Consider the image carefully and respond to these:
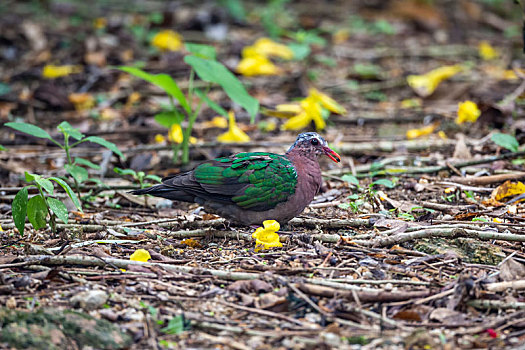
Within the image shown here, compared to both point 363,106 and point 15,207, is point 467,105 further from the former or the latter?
point 15,207

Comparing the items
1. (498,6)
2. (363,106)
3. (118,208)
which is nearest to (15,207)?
(118,208)

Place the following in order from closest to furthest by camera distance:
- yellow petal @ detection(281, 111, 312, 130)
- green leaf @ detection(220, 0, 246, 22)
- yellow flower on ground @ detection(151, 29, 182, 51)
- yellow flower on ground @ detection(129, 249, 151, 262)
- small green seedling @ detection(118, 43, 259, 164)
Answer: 1. yellow flower on ground @ detection(129, 249, 151, 262)
2. small green seedling @ detection(118, 43, 259, 164)
3. yellow petal @ detection(281, 111, 312, 130)
4. yellow flower on ground @ detection(151, 29, 182, 51)
5. green leaf @ detection(220, 0, 246, 22)

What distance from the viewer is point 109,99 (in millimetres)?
7809

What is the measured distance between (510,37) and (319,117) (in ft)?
19.2

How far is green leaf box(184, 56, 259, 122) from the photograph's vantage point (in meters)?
5.20

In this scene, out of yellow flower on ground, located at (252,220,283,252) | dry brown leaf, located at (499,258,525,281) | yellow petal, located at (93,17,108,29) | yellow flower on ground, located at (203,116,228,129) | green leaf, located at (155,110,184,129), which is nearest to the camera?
dry brown leaf, located at (499,258,525,281)

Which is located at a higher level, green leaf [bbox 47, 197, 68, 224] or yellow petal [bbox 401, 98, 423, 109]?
yellow petal [bbox 401, 98, 423, 109]

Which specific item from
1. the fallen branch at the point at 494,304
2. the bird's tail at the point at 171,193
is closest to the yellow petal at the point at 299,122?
the bird's tail at the point at 171,193

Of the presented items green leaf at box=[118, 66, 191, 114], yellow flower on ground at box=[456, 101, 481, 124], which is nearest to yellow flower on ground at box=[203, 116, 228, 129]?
green leaf at box=[118, 66, 191, 114]

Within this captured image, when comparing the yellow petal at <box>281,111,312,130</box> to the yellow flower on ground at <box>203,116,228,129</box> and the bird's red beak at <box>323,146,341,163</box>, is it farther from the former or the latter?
the bird's red beak at <box>323,146,341,163</box>

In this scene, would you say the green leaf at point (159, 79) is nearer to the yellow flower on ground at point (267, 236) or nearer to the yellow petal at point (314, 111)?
the yellow petal at point (314, 111)

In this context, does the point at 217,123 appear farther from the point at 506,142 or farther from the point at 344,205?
the point at 506,142

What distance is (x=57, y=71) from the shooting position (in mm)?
8328

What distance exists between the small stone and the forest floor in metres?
0.01
